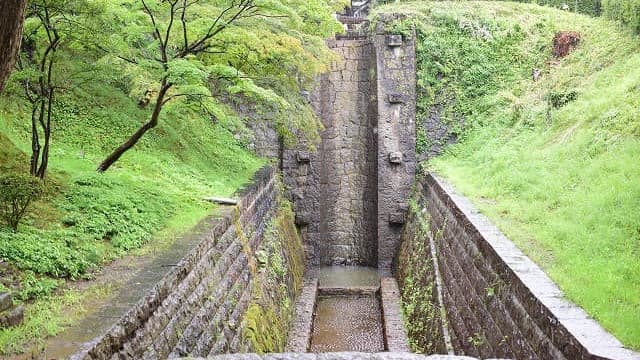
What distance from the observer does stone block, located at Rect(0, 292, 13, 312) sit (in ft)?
16.3

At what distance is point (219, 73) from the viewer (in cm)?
931

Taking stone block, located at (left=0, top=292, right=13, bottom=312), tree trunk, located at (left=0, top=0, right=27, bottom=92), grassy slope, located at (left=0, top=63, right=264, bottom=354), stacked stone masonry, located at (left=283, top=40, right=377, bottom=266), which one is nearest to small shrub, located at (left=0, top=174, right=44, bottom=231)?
grassy slope, located at (left=0, top=63, right=264, bottom=354)

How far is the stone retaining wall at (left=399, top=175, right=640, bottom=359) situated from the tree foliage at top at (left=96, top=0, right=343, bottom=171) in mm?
3700

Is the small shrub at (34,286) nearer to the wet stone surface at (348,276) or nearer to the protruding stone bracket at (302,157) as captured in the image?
the wet stone surface at (348,276)

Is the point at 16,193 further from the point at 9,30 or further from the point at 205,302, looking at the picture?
the point at 9,30

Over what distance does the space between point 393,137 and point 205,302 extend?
32.6 feet

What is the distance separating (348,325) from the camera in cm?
1195

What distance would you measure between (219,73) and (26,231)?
12.6 feet

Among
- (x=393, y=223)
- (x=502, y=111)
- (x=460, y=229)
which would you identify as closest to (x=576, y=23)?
(x=502, y=111)

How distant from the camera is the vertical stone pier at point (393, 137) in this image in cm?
1605

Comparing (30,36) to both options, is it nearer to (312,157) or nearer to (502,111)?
(312,157)

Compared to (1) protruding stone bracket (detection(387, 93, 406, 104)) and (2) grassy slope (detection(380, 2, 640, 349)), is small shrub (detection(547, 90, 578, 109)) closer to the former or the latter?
(2) grassy slope (detection(380, 2, 640, 349))

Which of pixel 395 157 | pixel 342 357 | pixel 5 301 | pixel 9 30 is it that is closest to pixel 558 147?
pixel 395 157

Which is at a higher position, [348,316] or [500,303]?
[500,303]
